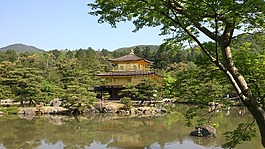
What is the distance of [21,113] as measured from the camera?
62.7 ft

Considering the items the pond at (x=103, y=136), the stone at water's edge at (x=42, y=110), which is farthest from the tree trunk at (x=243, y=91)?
the stone at water's edge at (x=42, y=110)

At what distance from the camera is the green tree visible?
324 centimetres

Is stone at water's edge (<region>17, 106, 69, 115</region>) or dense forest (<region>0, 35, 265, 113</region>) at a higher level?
dense forest (<region>0, 35, 265, 113</region>)

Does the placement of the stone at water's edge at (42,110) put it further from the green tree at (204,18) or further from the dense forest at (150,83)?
the green tree at (204,18)

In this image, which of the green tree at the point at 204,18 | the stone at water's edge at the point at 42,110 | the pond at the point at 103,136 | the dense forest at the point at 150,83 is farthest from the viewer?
the stone at water's edge at the point at 42,110

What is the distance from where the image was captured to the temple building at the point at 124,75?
85.4 feet

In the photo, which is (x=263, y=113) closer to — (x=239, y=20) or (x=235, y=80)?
(x=235, y=80)

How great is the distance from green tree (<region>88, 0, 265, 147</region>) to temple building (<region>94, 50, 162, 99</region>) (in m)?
21.4

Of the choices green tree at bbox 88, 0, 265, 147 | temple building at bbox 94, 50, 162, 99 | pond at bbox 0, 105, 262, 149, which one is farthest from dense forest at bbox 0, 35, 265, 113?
pond at bbox 0, 105, 262, 149

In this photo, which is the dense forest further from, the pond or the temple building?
the pond

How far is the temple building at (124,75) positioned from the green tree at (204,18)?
21.4 meters

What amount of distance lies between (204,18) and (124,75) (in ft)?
74.3

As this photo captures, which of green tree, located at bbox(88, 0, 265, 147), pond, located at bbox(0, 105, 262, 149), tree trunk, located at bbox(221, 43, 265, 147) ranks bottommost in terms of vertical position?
pond, located at bbox(0, 105, 262, 149)

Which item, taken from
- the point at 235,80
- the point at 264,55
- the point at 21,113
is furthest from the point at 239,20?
the point at 21,113
